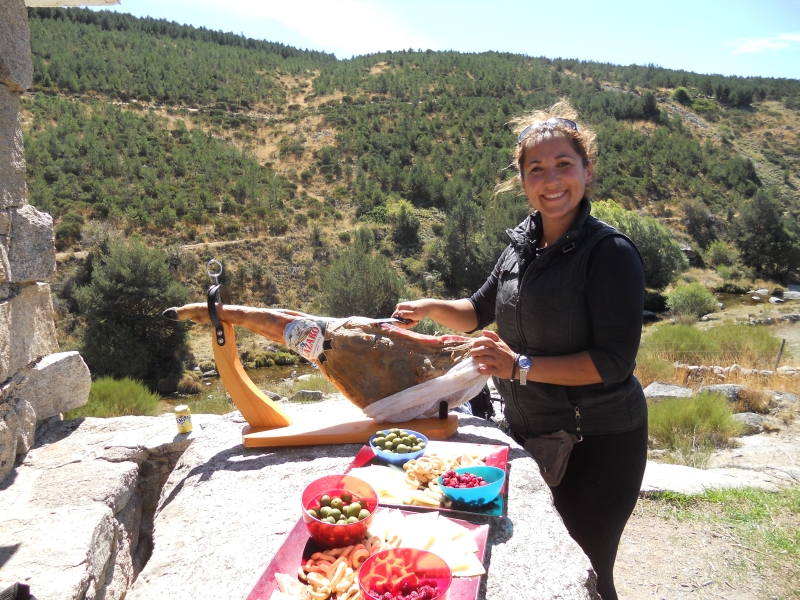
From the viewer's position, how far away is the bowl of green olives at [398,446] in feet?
6.86

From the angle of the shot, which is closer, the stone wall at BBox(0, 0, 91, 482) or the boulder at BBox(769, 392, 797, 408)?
the stone wall at BBox(0, 0, 91, 482)

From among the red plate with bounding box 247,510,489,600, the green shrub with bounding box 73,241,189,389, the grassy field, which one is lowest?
the green shrub with bounding box 73,241,189,389

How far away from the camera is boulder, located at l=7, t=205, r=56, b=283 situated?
9.41 ft

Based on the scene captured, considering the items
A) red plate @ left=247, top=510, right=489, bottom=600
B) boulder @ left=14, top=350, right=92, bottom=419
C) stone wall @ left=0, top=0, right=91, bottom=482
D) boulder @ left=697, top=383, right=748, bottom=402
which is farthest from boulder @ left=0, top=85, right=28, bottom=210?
boulder @ left=697, top=383, right=748, bottom=402

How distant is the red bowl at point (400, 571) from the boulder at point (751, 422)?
245 inches

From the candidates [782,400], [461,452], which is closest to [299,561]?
[461,452]

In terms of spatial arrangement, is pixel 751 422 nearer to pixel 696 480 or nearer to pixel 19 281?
pixel 696 480

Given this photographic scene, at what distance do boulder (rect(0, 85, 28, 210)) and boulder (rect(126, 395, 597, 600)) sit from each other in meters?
1.67

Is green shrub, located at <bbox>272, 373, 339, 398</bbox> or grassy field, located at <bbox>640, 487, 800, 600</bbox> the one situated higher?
grassy field, located at <bbox>640, 487, 800, 600</bbox>

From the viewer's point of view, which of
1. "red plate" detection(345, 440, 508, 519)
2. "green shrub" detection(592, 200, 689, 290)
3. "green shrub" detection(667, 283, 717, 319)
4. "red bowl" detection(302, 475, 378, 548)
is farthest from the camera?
"green shrub" detection(592, 200, 689, 290)

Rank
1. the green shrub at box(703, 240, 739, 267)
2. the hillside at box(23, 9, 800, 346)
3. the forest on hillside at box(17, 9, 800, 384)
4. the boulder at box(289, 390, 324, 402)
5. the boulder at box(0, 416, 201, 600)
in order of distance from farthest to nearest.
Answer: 1. the green shrub at box(703, 240, 739, 267)
2. the forest on hillside at box(17, 9, 800, 384)
3. the hillside at box(23, 9, 800, 346)
4. the boulder at box(289, 390, 324, 402)
5. the boulder at box(0, 416, 201, 600)

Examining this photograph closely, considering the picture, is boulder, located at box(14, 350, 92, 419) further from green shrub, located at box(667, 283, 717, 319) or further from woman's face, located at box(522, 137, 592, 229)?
green shrub, located at box(667, 283, 717, 319)

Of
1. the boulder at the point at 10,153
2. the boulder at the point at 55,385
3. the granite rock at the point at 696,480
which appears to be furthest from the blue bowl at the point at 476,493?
the granite rock at the point at 696,480

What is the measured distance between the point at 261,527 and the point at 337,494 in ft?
1.25
